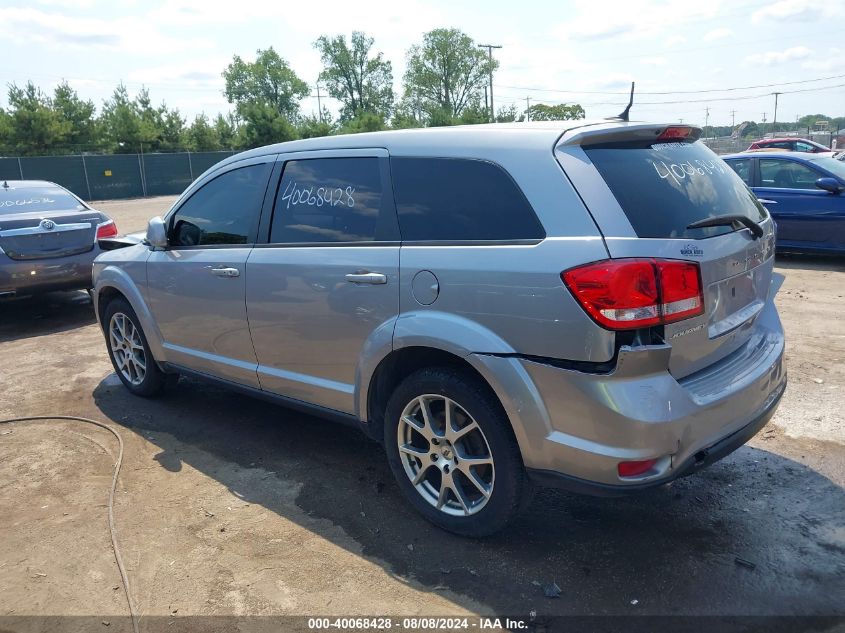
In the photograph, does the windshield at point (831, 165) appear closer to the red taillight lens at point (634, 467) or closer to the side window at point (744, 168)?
the side window at point (744, 168)

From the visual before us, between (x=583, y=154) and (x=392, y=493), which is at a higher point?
(x=583, y=154)

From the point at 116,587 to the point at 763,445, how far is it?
3.59 meters

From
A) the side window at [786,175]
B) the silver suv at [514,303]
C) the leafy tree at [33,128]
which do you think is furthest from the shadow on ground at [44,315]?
the leafy tree at [33,128]

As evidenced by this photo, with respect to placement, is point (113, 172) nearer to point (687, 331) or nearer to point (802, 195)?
point (802, 195)

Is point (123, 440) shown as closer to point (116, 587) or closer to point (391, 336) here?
point (116, 587)

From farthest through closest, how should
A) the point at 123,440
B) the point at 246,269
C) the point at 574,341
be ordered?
1. the point at 123,440
2. the point at 246,269
3. the point at 574,341

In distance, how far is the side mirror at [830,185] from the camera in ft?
30.2

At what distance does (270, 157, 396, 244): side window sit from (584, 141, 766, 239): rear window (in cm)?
111

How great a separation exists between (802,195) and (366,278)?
27.4 ft

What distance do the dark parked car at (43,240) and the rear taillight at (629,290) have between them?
6410 mm

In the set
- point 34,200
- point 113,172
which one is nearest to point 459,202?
point 34,200

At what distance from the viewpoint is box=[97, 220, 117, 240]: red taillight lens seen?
8148 mm

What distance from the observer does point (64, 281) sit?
7789mm

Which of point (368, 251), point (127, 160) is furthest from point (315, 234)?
point (127, 160)
